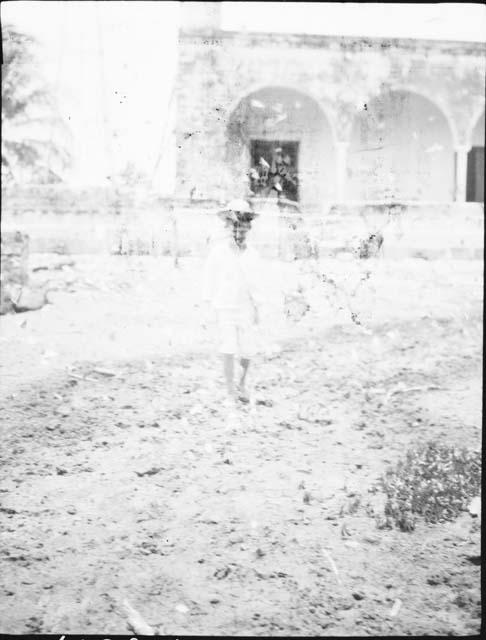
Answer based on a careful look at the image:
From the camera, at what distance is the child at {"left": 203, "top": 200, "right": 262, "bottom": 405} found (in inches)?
124

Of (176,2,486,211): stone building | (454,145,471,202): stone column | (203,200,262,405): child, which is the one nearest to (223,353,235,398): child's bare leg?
(203,200,262,405): child

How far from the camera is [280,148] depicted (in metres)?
3.18

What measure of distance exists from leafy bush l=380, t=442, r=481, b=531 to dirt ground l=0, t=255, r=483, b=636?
0.22 feet

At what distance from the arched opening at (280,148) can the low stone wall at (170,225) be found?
0.14 metres

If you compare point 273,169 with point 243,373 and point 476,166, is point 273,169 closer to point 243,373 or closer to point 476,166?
point 243,373

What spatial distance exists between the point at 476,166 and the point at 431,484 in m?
1.89

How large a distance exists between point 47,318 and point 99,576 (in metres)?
1.34

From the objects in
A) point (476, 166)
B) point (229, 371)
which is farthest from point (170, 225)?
point (476, 166)

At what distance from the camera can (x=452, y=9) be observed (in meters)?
3.23

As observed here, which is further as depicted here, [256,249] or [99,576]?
[256,249]

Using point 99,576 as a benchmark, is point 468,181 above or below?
above

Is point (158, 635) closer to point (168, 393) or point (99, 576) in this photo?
point (99, 576)

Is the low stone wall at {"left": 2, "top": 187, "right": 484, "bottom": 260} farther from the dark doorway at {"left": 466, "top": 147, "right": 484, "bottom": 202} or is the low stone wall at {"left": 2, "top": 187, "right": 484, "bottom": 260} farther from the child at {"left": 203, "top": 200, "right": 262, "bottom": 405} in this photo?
the dark doorway at {"left": 466, "top": 147, "right": 484, "bottom": 202}

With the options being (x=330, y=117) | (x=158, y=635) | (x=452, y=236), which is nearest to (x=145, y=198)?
(x=330, y=117)
